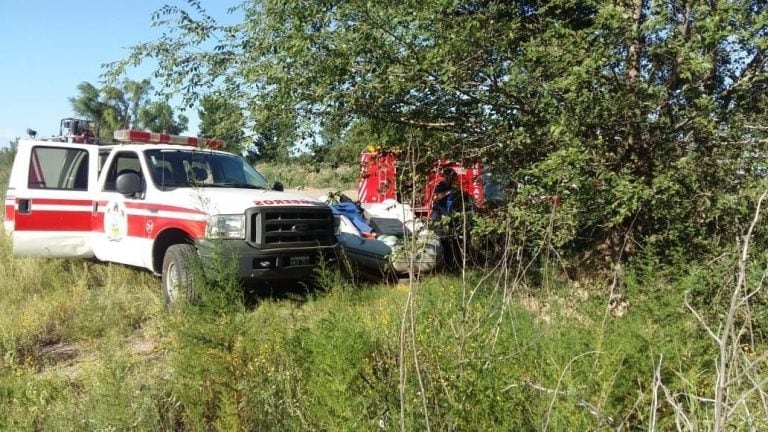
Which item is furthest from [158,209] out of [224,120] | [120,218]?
[224,120]

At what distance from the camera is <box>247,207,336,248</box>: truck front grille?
7227 mm

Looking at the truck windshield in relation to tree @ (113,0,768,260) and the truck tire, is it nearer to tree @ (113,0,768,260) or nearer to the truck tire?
the truck tire

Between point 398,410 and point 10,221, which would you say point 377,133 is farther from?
point 10,221

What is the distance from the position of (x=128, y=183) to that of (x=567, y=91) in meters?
5.29

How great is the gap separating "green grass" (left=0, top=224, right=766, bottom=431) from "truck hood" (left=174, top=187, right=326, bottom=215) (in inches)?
93.9

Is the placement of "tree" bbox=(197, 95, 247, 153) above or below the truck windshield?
above

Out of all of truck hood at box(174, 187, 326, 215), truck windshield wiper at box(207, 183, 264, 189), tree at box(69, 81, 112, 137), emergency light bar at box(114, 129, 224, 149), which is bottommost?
truck hood at box(174, 187, 326, 215)

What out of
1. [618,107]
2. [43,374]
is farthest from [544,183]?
[43,374]

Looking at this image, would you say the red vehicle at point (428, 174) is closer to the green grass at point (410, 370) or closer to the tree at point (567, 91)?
the tree at point (567, 91)

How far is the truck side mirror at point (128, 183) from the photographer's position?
777 centimetres

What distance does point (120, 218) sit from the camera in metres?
8.30

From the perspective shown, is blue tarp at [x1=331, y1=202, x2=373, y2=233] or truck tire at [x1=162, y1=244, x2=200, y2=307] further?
blue tarp at [x1=331, y1=202, x2=373, y2=233]

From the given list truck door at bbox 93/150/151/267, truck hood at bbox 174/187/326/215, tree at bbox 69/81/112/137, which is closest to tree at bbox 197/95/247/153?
truck hood at bbox 174/187/326/215

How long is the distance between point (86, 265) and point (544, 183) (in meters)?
6.85
